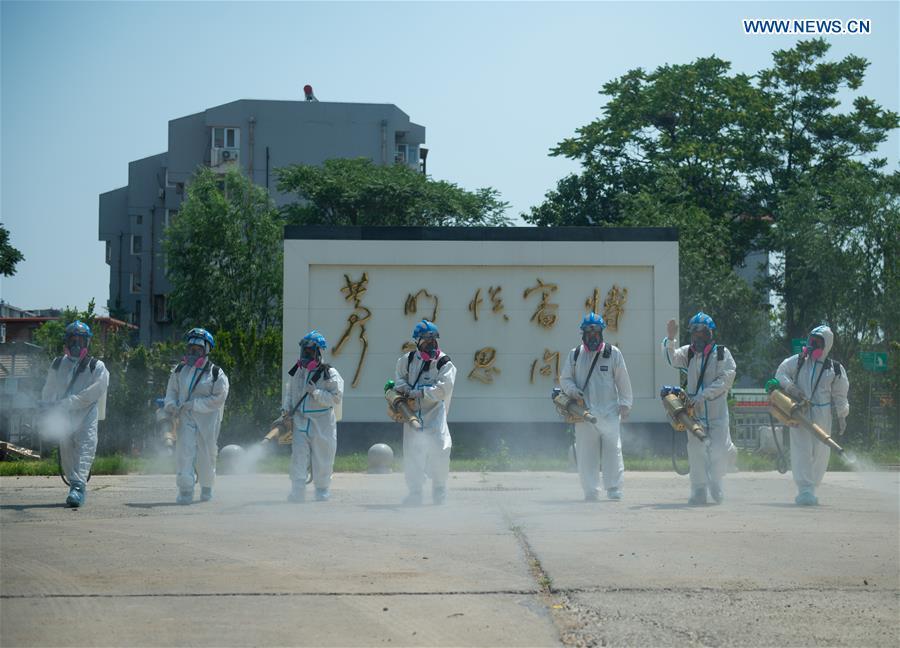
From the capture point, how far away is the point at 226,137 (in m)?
60.6

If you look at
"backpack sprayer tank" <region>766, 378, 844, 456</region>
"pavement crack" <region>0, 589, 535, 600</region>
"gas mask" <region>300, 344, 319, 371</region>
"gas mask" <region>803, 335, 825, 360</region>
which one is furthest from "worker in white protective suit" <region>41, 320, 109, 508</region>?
"gas mask" <region>803, 335, 825, 360</region>

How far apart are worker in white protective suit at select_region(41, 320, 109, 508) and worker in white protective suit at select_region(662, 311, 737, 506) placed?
24.0ft

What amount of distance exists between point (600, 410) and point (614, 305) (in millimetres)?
10768

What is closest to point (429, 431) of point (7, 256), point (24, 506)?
point (24, 506)

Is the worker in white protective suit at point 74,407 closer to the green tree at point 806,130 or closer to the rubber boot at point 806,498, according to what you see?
the rubber boot at point 806,498

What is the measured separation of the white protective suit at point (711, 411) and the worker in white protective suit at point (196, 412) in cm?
601

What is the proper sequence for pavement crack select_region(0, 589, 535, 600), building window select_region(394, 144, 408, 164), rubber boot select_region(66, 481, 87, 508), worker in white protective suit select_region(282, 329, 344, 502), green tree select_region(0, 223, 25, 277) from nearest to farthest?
pavement crack select_region(0, 589, 535, 600) → rubber boot select_region(66, 481, 87, 508) → worker in white protective suit select_region(282, 329, 344, 502) → green tree select_region(0, 223, 25, 277) → building window select_region(394, 144, 408, 164)

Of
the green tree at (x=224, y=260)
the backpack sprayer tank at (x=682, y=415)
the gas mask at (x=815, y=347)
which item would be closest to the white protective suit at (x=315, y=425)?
the backpack sprayer tank at (x=682, y=415)

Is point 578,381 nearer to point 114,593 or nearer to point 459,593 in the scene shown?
Result: point 459,593

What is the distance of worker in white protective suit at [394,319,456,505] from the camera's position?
13.0 meters

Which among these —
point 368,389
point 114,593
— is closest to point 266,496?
point 114,593

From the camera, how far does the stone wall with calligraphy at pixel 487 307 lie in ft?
78.2

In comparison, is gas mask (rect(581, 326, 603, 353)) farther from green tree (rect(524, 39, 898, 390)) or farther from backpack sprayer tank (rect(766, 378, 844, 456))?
green tree (rect(524, 39, 898, 390))

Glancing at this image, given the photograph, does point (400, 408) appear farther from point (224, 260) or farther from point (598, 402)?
point (224, 260)
